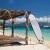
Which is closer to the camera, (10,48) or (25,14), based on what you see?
(10,48)

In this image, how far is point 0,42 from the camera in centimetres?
1498

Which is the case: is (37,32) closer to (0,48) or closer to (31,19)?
(31,19)

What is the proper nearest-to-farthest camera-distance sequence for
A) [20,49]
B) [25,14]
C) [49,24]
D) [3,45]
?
[20,49], [3,45], [25,14], [49,24]

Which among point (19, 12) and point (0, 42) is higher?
point (19, 12)

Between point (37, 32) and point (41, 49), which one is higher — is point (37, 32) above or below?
above

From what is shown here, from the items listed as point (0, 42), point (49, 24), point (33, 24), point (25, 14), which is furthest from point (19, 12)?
point (49, 24)

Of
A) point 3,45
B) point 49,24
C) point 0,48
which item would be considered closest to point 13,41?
point 3,45

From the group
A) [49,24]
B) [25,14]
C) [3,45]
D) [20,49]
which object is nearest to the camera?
[20,49]

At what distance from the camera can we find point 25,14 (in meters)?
15.9

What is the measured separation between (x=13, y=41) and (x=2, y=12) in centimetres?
247

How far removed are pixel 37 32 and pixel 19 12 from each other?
7.50 ft

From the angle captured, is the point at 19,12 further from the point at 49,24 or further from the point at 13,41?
the point at 49,24

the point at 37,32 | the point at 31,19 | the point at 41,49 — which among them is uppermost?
the point at 31,19

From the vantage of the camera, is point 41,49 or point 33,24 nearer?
point 41,49
